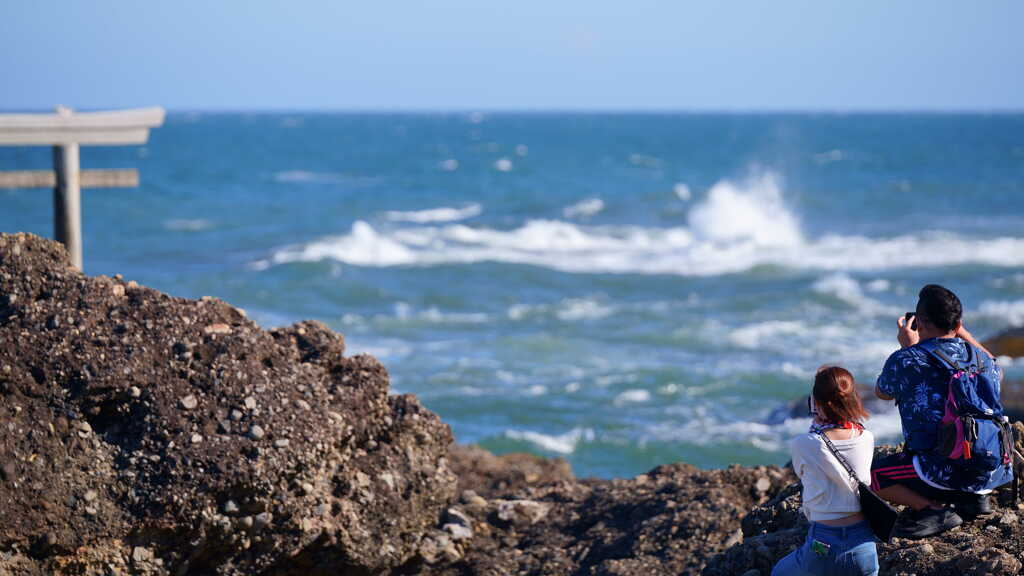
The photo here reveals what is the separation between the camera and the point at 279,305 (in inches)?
768

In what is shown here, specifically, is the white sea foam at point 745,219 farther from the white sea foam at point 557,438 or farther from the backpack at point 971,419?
the backpack at point 971,419

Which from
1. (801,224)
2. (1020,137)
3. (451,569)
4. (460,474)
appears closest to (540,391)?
(460,474)

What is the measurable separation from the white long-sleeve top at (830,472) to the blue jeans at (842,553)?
6 centimetres

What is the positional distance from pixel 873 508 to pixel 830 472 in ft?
0.63

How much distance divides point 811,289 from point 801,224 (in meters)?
12.8

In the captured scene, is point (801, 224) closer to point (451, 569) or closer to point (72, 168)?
point (72, 168)

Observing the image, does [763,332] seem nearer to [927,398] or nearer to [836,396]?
[927,398]

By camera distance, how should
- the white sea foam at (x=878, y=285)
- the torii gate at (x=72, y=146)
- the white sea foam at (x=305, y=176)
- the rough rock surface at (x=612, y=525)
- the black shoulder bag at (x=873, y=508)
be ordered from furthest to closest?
the white sea foam at (x=305, y=176), the white sea foam at (x=878, y=285), the torii gate at (x=72, y=146), the rough rock surface at (x=612, y=525), the black shoulder bag at (x=873, y=508)

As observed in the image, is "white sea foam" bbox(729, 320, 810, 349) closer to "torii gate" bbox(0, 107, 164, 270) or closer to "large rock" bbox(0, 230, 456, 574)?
"torii gate" bbox(0, 107, 164, 270)

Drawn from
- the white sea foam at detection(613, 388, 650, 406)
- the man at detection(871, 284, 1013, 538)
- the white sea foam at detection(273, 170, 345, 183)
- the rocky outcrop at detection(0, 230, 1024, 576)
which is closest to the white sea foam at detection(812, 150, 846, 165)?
the white sea foam at detection(273, 170, 345, 183)

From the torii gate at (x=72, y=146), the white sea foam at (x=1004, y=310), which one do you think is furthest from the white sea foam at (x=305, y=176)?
the torii gate at (x=72, y=146)

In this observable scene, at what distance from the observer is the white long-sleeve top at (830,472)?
3750mm

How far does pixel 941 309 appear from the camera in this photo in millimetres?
4172

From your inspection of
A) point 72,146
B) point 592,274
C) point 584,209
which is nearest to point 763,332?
point 592,274
